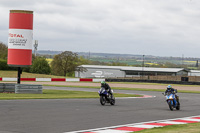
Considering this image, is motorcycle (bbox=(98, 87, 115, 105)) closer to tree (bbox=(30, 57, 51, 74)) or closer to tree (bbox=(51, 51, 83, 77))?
tree (bbox=(30, 57, 51, 74))

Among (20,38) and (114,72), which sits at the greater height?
(20,38)

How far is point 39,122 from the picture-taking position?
1383 cm

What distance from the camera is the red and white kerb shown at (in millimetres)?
32344

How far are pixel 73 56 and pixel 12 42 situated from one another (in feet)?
280

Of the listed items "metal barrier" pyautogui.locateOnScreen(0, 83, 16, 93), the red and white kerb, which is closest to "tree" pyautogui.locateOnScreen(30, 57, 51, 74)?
"metal barrier" pyautogui.locateOnScreen(0, 83, 16, 93)

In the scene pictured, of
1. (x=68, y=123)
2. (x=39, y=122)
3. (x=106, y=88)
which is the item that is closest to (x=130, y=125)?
(x=68, y=123)

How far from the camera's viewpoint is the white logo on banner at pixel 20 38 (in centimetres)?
3250

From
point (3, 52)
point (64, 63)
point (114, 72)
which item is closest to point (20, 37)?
point (3, 52)

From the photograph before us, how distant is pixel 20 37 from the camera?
3269 cm

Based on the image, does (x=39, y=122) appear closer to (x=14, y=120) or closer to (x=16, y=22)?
(x=14, y=120)

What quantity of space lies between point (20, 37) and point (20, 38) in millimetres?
81

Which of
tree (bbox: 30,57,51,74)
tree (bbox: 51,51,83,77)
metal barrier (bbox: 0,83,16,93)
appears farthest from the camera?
tree (bbox: 51,51,83,77)

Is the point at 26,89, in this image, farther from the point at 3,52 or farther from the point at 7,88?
the point at 3,52

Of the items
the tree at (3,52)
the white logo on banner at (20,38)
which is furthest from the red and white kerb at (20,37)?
the tree at (3,52)
